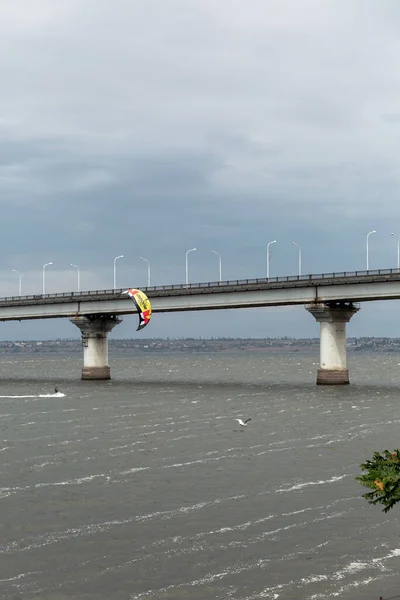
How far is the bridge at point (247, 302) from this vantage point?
9631cm

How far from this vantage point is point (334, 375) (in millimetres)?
99688

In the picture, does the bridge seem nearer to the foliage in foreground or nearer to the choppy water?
the choppy water

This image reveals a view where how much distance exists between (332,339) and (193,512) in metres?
71.3

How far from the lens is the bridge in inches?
3792

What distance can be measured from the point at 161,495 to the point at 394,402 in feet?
158

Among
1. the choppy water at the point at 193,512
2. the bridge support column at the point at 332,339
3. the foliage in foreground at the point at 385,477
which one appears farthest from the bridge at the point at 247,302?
the foliage in foreground at the point at 385,477

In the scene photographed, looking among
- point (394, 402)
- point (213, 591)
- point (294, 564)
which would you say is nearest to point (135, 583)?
point (213, 591)

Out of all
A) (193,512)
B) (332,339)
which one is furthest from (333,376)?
(193,512)

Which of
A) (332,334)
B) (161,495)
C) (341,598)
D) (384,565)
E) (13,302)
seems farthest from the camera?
(13,302)

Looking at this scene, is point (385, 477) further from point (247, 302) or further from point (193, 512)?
point (247, 302)

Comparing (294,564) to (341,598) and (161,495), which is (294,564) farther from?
(161,495)

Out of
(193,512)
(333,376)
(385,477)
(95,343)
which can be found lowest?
(193,512)

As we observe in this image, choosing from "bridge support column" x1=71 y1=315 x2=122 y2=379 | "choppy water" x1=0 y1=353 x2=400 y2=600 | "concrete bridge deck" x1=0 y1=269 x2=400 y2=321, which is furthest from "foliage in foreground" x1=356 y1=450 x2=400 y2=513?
"bridge support column" x1=71 y1=315 x2=122 y2=379

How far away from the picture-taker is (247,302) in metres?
104
